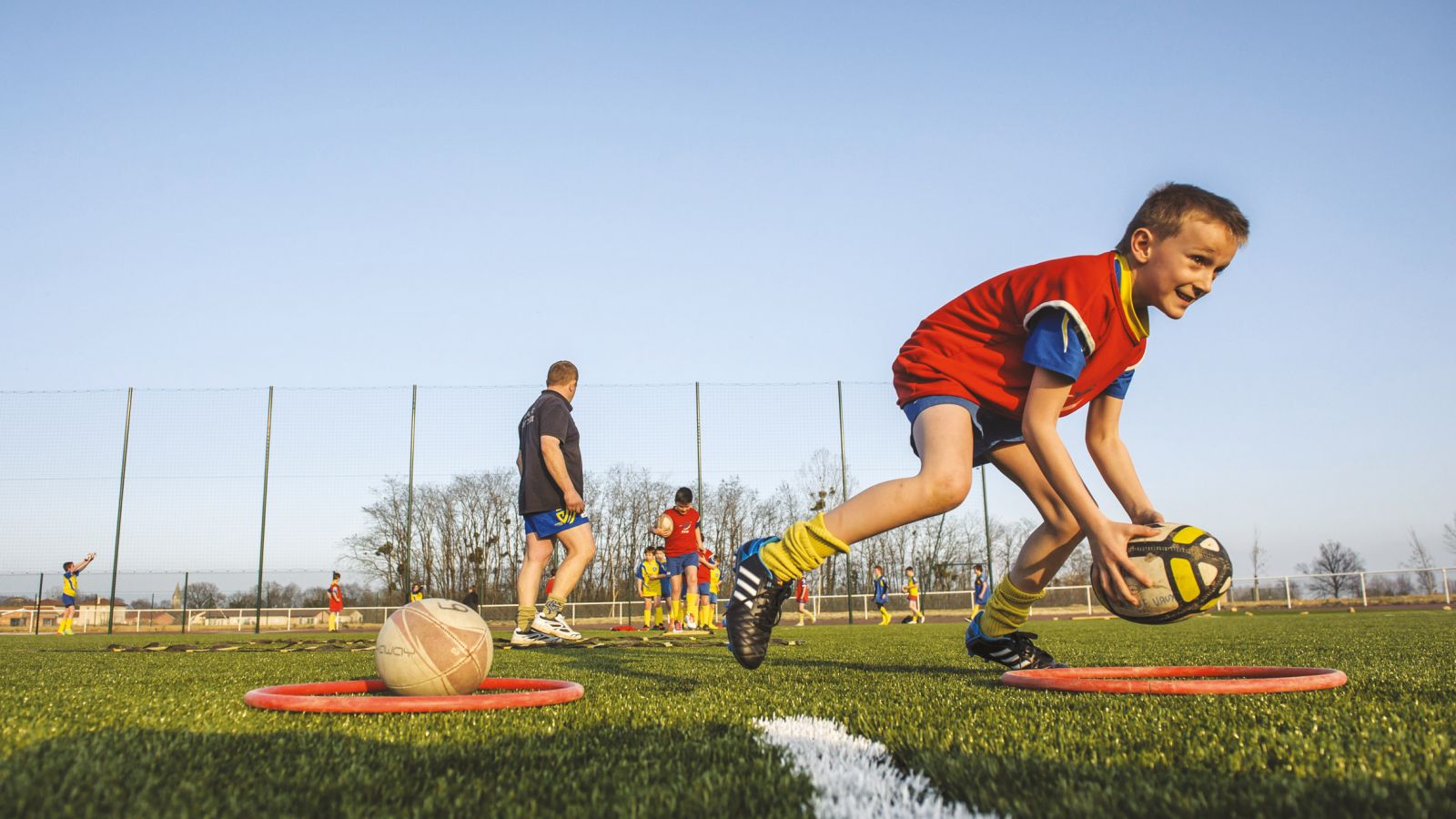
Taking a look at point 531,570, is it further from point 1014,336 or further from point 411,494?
point 411,494

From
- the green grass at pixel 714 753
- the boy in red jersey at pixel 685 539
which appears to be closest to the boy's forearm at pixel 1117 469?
the green grass at pixel 714 753

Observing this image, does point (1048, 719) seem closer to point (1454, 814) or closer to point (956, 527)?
point (1454, 814)

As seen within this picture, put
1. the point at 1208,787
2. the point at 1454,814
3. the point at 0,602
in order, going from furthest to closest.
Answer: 1. the point at 0,602
2. the point at 1208,787
3. the point at 1454,814

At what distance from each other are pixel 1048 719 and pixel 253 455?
22.2m

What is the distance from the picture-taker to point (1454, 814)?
1.38m

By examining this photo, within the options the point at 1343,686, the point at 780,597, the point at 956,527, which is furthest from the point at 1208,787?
the point at 956,527

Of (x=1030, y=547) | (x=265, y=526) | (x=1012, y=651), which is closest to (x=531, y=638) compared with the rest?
(x=1012, y=651)

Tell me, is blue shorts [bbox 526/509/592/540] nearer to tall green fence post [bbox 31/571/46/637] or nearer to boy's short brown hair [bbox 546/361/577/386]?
boy's short brown hair [bbox 546/361/577/386]

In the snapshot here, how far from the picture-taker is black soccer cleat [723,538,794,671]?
3348 mm

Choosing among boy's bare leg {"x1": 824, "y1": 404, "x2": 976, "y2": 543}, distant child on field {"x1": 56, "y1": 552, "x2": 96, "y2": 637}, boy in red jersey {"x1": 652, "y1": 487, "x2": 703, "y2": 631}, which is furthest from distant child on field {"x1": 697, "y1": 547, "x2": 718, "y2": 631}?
boy's bare leg {"x1": 824, "y1": 404, "x2": 976, "y2": 543}

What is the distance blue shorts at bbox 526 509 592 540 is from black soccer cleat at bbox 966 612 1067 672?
387cm

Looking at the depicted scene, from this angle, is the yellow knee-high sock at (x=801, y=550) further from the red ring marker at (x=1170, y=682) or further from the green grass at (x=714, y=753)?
the red ring marker at (x=1170, y=682)

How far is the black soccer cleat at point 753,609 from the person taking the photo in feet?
11.0

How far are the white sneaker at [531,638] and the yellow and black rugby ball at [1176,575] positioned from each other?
5.37 meters
